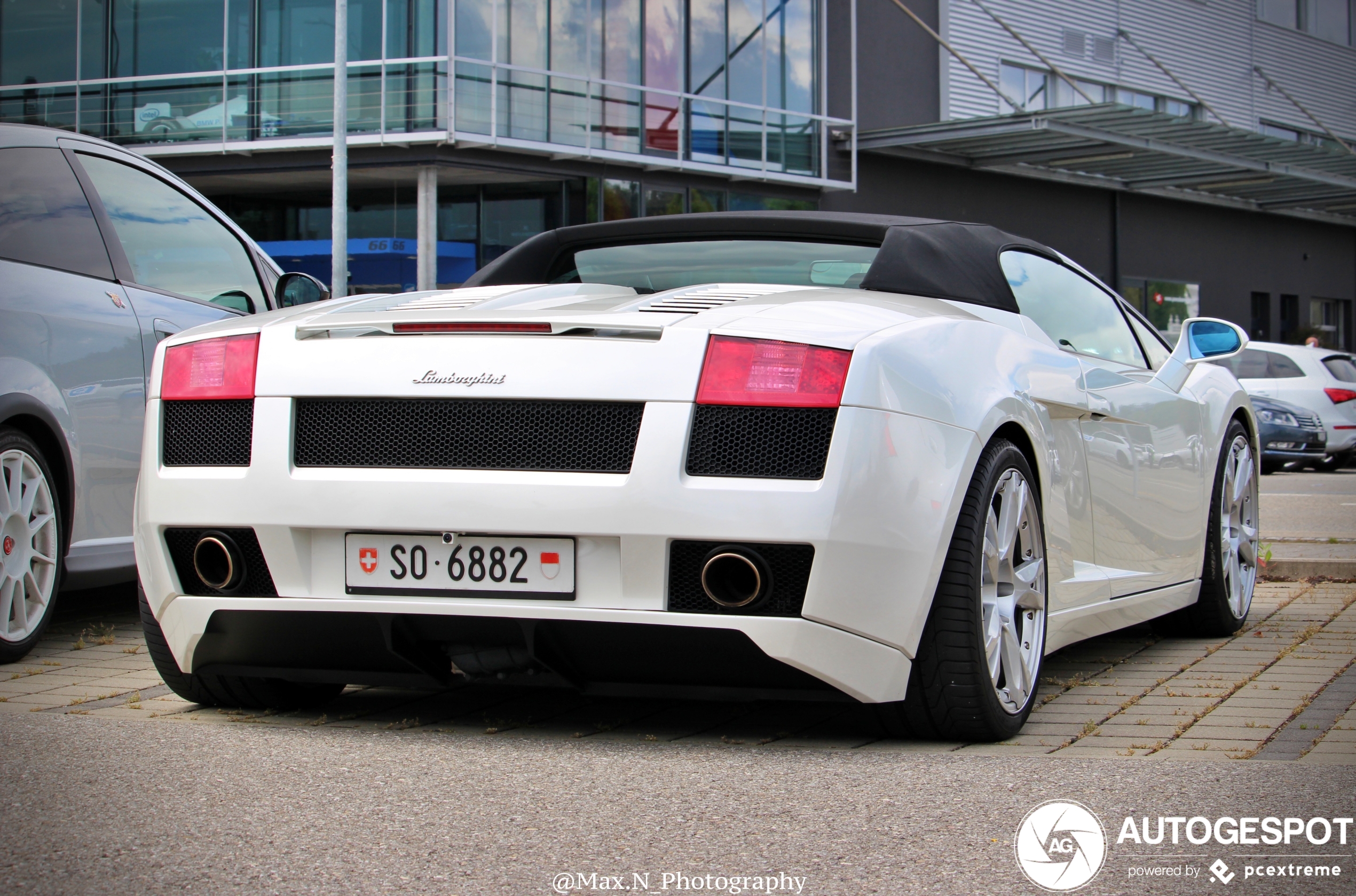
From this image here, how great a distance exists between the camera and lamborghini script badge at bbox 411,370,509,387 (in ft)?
11.1

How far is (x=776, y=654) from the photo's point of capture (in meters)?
3.25

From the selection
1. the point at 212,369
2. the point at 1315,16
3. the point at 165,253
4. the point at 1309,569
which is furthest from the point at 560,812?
the point at 1315,16

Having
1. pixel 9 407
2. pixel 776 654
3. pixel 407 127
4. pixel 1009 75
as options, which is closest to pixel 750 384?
pixel 776 654

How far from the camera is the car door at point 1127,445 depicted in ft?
14.8

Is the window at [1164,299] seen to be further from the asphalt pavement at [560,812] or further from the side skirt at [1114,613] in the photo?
the asphalt pavement at [560,812]

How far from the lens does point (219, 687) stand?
3.96 meters

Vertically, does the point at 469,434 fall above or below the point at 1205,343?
below

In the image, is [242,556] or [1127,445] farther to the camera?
[1127,445]

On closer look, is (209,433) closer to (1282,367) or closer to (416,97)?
(1282,367)

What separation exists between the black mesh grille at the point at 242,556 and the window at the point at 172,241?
91.6 inches

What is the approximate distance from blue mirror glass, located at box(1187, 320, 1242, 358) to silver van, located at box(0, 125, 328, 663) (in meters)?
3.68

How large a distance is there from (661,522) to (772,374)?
38 cm

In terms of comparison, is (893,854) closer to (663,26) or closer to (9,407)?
(9,407)

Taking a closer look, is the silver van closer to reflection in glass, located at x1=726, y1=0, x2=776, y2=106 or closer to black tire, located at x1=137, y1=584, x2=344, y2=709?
black tire, located at x1=137, y1=584, x2=344, y2=709
